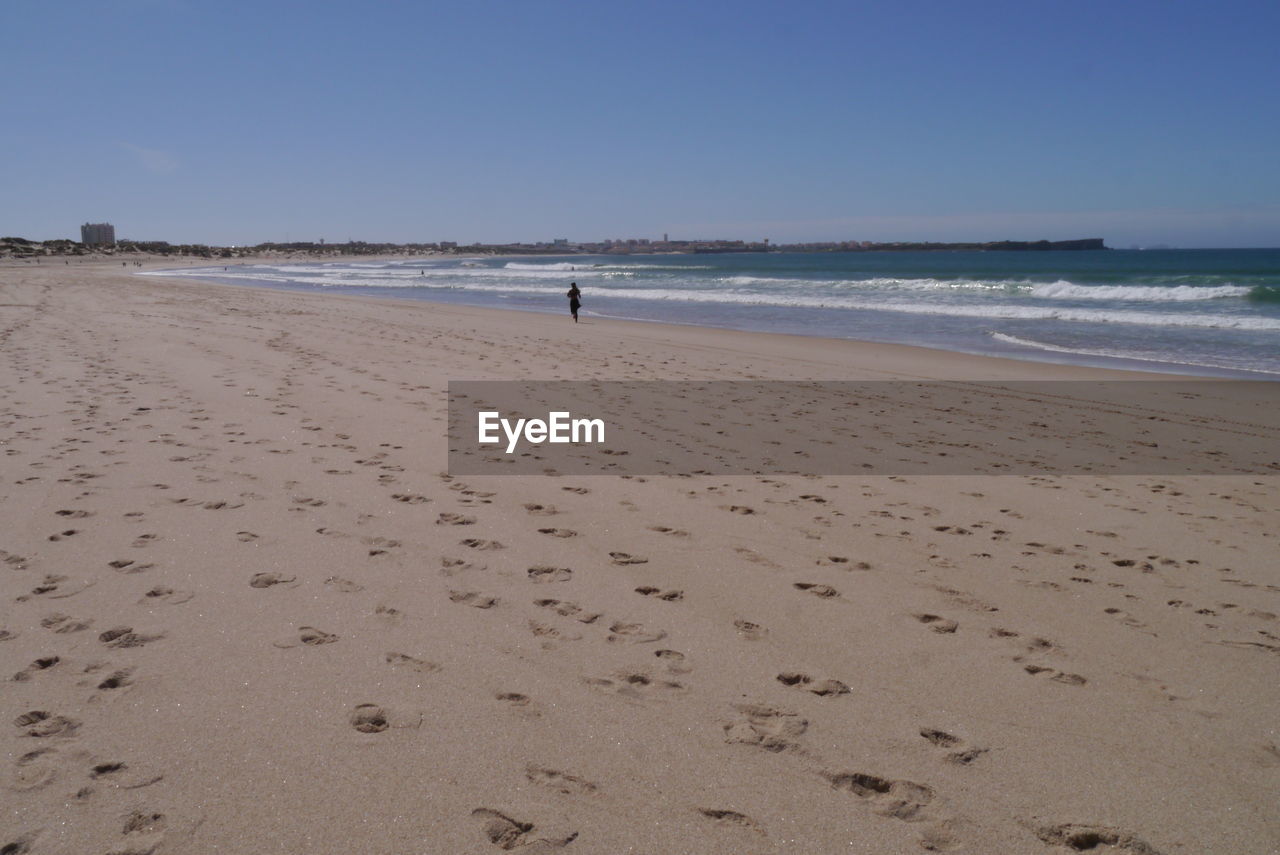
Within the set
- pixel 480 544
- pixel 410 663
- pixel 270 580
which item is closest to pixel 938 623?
pixel 410 663

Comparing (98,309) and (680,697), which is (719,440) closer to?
(680,697)

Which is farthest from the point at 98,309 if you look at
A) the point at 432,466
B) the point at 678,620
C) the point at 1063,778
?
the point at 1063,778

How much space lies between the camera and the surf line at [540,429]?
25.6 feet

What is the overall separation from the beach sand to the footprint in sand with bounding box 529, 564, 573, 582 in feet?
0.28

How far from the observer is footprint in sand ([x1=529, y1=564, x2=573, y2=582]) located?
4418 millimetres

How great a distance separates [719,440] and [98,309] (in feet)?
67.4

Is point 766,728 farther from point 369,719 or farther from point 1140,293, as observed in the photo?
point 1140,293

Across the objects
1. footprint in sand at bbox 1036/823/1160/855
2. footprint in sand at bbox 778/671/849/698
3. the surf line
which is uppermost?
the surf line

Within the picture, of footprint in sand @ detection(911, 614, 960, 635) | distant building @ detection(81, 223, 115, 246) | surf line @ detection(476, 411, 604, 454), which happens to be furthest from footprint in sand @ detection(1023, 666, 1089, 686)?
distant building @ detection(81, 223, 115, 246)

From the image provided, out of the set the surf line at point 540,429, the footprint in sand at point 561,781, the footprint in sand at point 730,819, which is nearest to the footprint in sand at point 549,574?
the footprint in sand at point 561,781

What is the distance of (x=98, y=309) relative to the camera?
70.3 ft

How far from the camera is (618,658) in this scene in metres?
3.59

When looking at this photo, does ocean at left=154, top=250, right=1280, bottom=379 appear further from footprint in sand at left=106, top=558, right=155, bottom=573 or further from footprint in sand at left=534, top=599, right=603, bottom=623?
footprint in sand at left=106, top=558, right=155, bottom=573

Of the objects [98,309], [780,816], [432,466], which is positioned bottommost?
[780,816]
